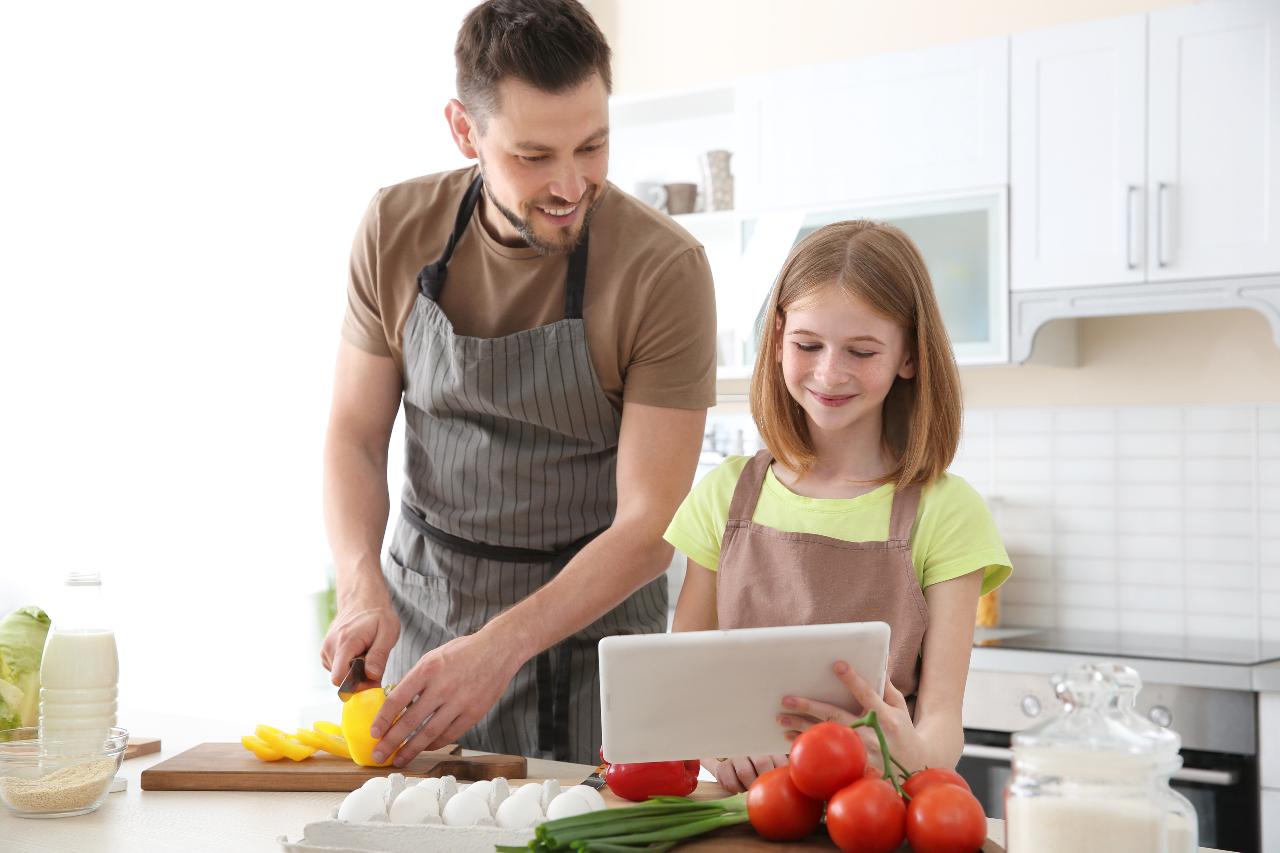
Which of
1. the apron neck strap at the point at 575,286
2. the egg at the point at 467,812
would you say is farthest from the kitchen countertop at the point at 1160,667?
the egg at the point at 467,812

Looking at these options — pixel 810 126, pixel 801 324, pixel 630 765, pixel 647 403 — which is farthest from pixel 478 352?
pixel 810 126

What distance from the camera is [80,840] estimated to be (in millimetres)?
1291

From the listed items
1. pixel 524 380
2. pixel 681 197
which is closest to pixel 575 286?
pixel 524 380

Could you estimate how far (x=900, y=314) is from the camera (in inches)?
61.8

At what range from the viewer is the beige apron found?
1493 mm

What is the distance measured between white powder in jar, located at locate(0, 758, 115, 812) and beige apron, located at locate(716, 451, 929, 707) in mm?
714

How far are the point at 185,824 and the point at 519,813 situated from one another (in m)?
0.40

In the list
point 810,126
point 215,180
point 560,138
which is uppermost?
point 810,126

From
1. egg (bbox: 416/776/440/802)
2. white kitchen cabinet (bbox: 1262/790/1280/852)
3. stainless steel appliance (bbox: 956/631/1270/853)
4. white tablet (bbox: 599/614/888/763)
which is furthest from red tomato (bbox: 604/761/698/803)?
white kitchen cabinet (bbox: 1262/790/1280/852)

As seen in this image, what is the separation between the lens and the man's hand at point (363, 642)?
1.57 metres

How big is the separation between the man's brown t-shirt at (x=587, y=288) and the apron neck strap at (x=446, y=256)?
0.04ft

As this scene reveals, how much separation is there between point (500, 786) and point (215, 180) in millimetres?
2162

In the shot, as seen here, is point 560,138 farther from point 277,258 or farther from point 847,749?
point 277,258

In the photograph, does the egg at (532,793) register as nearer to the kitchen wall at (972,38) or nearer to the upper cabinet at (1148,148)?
the upper cabinet at (1148,148)
